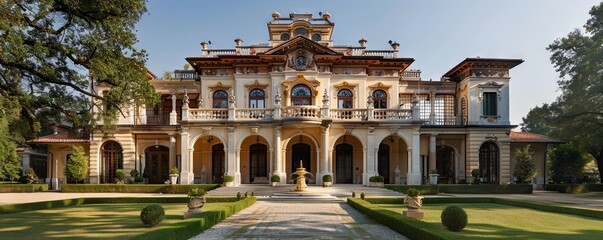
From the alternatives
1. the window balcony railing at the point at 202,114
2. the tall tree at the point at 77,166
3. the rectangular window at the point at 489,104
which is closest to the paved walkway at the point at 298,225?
the window balcony railing at the point at 202,114

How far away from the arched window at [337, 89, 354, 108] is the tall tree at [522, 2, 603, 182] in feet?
49.8

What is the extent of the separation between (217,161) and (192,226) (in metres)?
25.2

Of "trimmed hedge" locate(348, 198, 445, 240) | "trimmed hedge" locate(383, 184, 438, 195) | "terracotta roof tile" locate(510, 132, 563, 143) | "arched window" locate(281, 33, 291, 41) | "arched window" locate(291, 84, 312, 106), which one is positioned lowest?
"trimmed hedge" locate(383, 184, 438, 195)

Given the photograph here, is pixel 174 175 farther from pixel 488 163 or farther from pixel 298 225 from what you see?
pixel 488 163

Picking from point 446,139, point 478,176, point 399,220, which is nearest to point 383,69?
point 446,139

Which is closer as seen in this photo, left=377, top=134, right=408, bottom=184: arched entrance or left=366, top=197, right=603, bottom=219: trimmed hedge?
left=366, top=197, right=603, bottom=219: trimmed hedge

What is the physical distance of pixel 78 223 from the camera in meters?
16.3

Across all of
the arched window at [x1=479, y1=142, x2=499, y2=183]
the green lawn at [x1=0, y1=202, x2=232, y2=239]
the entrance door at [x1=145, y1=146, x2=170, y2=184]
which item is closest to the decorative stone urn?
the green lawn at [x1=0, y1=202, x2=232, y2=239]

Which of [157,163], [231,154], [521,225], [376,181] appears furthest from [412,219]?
[157,163]

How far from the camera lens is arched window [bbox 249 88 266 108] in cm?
3778

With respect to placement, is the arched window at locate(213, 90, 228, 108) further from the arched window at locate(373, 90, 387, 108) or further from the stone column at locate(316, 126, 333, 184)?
the arched window at locate(373, 90, 387, 108)

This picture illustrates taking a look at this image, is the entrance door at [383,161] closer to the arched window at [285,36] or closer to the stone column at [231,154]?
the stone column at [231,154]

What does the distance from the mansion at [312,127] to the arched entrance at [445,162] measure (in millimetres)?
87

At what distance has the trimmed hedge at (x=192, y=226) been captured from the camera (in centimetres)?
1190
